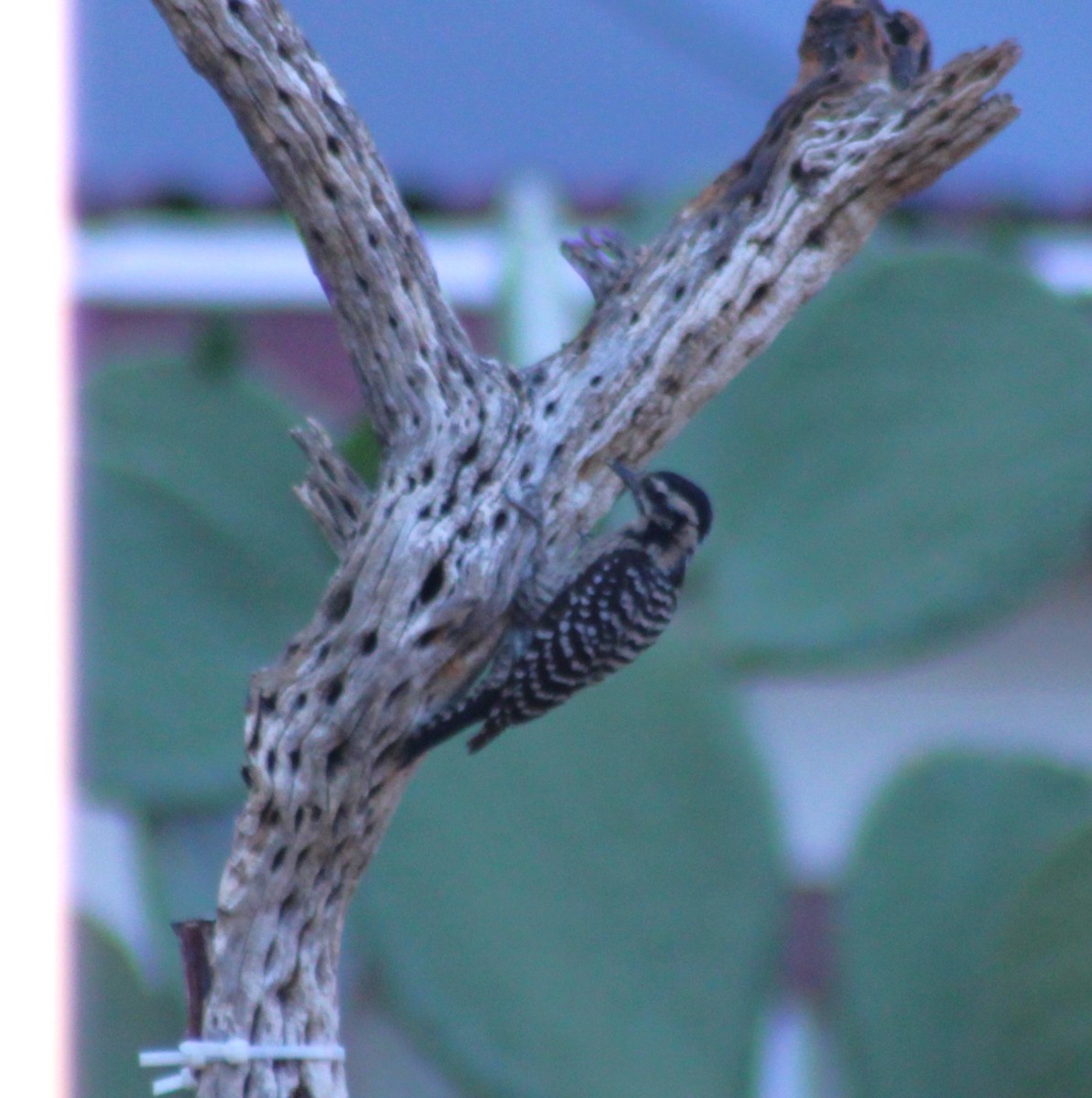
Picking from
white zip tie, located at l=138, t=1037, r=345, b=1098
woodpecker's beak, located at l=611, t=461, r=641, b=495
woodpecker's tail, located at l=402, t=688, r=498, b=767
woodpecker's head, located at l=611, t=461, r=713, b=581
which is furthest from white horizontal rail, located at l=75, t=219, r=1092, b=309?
white zip tie, located at l=138, t=1037, r=345, b=1098

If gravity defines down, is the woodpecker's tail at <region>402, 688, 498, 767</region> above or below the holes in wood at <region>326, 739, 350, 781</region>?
above

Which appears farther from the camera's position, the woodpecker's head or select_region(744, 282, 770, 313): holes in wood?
the woodpecker's head

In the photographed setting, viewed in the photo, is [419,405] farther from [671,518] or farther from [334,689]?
[671,518]

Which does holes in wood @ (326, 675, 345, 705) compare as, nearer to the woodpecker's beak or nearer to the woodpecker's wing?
the woodpecker's wing

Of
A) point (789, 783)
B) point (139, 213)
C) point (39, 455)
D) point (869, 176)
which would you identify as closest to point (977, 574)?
point (789, 783)

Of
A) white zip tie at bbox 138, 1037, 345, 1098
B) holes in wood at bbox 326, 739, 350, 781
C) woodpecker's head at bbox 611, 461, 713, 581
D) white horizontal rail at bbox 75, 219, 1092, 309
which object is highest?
white horizontal rail at bbox 75, 219, 1092, 309
